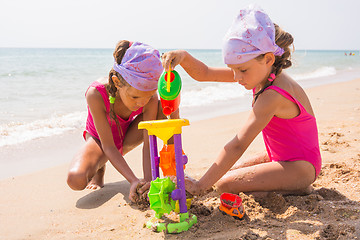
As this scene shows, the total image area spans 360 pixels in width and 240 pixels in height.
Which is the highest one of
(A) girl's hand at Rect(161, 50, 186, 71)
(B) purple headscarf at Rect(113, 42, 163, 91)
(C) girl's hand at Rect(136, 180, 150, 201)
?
(A) girl's hand at Rect(161, 50, 186, 71)

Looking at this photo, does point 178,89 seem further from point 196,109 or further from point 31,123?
point 196,109

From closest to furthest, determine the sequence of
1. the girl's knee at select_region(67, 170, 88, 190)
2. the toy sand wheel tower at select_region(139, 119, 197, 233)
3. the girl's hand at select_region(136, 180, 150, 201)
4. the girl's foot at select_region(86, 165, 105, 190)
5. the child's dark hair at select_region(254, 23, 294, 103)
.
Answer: the toy sand wheel tower at select_region(139, 119, 197, 233) < the child's dark hair at select_region(254, 23, 294, 103) < the girl's hand at select_region(136, 180, 150, 201) < the girl's knee at select_region(67, 170, 88, 190) < the girl's foot at select_region(86, 165, 105, 190)

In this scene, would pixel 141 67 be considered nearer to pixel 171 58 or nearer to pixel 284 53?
pixel 171 58

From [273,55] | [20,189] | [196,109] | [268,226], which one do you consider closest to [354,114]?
[196,109]

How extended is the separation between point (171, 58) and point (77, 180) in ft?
4.64

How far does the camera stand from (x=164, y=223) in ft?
7.45

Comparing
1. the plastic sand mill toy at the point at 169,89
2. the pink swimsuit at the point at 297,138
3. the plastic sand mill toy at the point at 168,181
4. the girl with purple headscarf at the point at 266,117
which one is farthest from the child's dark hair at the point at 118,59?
the pink swimsuit at the point at 297,138

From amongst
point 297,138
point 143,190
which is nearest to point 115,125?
point 143,190

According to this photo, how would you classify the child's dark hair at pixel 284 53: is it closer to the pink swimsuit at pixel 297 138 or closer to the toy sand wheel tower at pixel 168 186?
the pink swimsuit at pixel 297 138

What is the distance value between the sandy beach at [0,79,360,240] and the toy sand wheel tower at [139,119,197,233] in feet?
0.18

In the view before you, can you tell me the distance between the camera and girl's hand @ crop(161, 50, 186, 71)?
7.72ft

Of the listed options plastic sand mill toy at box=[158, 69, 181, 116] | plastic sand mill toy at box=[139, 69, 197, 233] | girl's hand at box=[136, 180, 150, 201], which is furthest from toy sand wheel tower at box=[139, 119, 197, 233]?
girl's hand at box=[136, 180, 150, 201]

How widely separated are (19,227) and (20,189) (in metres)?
0.76

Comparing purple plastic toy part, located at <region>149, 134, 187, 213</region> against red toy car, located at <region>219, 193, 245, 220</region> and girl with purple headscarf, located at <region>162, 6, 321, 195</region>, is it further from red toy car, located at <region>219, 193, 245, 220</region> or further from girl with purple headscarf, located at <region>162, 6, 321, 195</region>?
red toy car, located at <region>219, 193, 245, 220</region>
